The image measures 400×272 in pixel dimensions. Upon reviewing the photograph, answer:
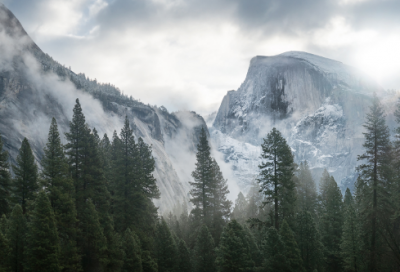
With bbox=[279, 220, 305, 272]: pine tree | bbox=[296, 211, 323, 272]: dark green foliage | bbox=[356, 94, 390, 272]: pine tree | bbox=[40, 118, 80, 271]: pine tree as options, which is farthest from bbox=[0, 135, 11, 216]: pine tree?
bbox=[356, 94, 390, 272]: pine tree

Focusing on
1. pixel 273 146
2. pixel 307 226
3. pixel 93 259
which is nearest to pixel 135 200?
pixel 93 259

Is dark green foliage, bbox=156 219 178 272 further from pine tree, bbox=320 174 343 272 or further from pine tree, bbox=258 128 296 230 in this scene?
pine tree, bbox=320 174 343 272

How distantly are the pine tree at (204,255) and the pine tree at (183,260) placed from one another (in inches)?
39.8

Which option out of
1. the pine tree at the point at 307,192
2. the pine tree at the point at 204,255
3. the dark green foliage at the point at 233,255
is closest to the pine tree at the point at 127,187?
the pine tree at the point at 204,255

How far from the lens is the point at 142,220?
1150 inches

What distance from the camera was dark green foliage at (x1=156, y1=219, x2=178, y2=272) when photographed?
1024 inches

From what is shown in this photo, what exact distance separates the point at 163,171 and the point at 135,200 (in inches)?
3851

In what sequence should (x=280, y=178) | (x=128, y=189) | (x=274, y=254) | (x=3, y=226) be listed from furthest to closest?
(x=128, y=189), (x=280, y=178), (x=3, y=226), (x=274, y=254)

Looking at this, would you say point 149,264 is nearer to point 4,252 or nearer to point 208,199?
point 208,199

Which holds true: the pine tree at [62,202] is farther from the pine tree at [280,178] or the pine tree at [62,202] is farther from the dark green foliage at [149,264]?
the pine tree at [280,178]

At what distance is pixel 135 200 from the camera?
28.8 meters

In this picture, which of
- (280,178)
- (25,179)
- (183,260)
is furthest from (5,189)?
(280,178)

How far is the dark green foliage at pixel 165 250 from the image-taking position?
26000 millimetres

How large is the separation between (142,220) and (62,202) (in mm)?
9188
